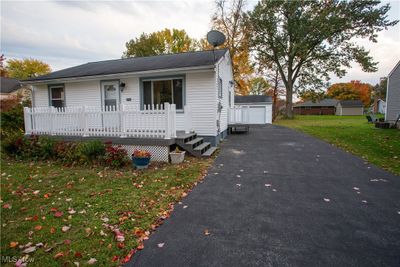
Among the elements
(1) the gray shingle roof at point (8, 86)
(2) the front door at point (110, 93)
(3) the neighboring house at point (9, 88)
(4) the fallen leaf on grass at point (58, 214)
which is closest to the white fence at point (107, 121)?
(2) the front door at point (110, 93)

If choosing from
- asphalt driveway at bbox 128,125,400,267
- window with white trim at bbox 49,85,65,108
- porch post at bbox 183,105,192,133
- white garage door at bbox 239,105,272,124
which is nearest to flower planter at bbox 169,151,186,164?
asphalt driveway at bbox 128,125,400,267

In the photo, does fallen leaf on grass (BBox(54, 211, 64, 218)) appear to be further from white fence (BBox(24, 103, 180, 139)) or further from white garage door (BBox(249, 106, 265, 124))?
white garage door (BBox(249, 106, 265, 124))

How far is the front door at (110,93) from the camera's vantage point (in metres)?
9.36

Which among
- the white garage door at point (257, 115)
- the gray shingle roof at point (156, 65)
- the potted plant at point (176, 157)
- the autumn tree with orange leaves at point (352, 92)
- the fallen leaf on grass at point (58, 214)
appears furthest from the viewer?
the autumn tree with orange leaves at point (352, 92)

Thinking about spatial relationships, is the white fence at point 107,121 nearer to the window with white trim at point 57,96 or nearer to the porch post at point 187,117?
the porch post at point 187,117

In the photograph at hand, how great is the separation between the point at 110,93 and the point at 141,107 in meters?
1.96

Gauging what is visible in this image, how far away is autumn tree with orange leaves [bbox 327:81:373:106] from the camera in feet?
184

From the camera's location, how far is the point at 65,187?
4.45 metres

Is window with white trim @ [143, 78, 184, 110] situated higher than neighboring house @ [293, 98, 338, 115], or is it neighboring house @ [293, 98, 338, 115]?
neighboring house @ [293, 98, 338, 115]

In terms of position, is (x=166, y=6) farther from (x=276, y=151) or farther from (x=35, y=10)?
(x=276, y=151)

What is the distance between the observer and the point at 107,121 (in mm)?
6777

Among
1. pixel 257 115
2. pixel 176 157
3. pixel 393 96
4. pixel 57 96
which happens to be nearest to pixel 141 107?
pixel 176 157

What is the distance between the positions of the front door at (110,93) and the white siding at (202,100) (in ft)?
11.2

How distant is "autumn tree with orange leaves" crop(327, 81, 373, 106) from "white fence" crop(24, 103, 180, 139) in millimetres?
63056
